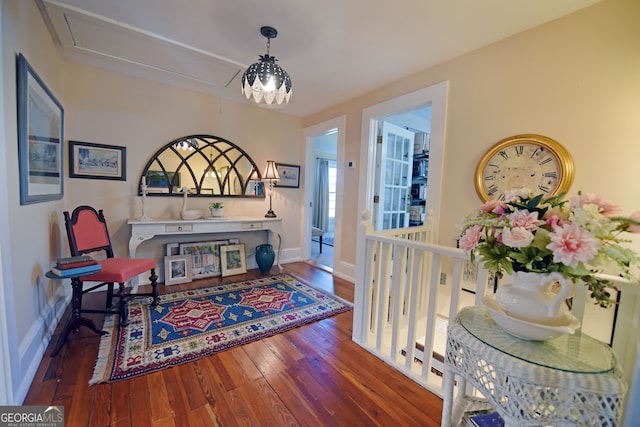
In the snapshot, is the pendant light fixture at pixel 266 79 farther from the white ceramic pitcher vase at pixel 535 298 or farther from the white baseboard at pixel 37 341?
the white baseboard at pixel 37 341

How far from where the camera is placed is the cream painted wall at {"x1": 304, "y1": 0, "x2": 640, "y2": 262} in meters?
1.54

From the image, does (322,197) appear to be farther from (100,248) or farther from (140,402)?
(140,402)

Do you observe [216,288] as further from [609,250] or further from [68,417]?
[609,250]

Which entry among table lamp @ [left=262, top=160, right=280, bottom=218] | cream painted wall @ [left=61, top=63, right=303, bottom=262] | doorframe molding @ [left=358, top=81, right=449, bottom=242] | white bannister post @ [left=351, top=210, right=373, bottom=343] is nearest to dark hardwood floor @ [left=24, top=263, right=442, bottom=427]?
white bannister post @ [left=351, top=210, right=373, bottom=343]

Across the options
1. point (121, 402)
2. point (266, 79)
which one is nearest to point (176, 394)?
point (121, 402)

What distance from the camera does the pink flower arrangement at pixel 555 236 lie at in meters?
0.72

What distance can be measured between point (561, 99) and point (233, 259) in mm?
3533

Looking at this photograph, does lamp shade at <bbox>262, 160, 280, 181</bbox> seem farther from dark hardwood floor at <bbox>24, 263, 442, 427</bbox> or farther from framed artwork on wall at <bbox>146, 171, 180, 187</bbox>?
dark hardwood floor at <bbox>24, 263, 442, 427</bbox>

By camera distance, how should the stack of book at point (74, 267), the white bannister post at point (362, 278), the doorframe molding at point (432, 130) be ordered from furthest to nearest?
the doorframe molding at point (432, 130) < the white bannister post at point (362, 278) < the stack of book at point (74, 267)

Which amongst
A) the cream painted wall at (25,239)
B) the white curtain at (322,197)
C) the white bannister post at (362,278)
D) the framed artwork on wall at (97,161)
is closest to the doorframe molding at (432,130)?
the white bannister post at (362,278)

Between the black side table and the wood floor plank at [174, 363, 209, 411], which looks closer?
the wood floor plank at [174, 363, 209, 411]

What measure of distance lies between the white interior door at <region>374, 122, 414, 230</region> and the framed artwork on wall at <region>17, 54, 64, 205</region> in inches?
114

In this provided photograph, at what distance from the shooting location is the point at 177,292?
2703 millimetres

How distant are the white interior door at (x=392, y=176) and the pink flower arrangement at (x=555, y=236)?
218 centimetres
